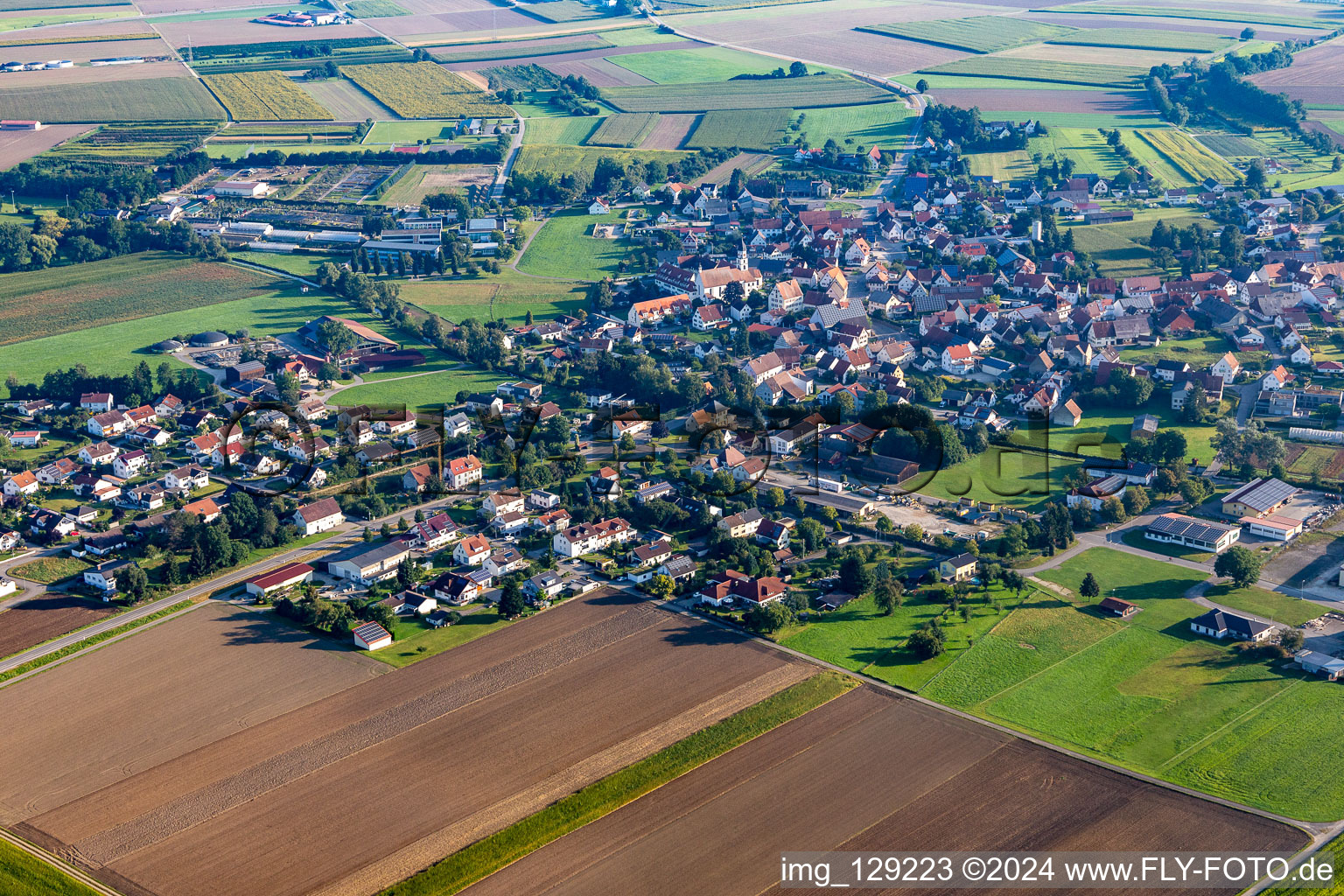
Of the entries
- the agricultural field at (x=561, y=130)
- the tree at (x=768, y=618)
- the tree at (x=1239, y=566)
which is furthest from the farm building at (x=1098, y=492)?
the agricultural field at (x=561, y=130)

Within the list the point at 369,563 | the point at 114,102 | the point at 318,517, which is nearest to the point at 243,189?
the point at 114,102

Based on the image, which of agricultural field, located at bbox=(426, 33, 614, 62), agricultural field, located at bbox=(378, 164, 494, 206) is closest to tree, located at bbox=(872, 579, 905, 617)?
agricultural field, located at bbox=(378, 164, 494, 206)

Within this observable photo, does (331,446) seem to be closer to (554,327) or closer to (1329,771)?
(554,327)

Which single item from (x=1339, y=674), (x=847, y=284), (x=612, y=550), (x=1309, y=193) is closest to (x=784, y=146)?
(x=847, y=284)

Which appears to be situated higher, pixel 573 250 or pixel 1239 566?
pixel 573 250

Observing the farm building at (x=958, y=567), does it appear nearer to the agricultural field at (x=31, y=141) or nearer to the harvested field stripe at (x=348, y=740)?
the harvested field stripe at (x=348, y=740)

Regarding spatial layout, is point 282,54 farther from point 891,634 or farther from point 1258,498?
point 891,634
